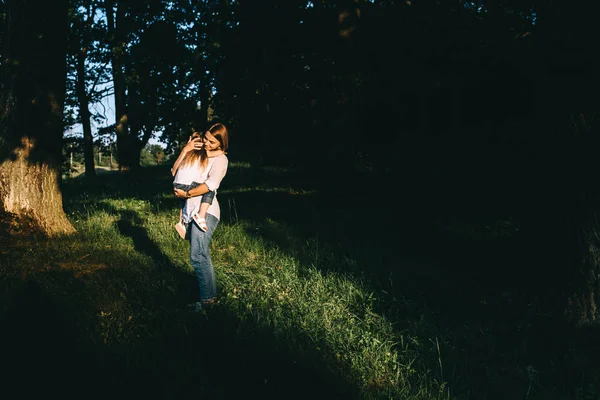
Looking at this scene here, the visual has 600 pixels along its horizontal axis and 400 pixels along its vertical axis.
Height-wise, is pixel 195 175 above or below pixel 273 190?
above

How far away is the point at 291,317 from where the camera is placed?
14.8 ft

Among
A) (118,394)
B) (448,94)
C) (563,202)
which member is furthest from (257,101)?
(118,394)

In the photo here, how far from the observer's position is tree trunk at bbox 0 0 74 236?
265 inches

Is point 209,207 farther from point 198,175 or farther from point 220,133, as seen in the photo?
point 220,133

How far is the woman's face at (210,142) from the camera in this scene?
4.64 m

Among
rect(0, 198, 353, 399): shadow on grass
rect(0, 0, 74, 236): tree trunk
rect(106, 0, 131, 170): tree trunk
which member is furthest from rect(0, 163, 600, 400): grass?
rect(106, 0, 131, 170): tree trunk

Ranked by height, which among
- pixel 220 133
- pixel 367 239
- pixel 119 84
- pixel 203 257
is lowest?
pixel 367 239

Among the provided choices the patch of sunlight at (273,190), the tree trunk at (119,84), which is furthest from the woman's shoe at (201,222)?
the tree trunk at (119,84)

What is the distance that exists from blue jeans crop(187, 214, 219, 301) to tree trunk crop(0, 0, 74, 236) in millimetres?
3383

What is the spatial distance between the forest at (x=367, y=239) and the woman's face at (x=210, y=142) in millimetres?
1494

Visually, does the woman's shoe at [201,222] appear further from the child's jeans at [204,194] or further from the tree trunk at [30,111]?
the tree trunk at [30,111]

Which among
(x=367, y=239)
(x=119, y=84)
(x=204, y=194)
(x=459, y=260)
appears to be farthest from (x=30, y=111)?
(x=119, y=84)

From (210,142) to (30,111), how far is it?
3.60 meters

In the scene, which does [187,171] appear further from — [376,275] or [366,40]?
[366,40]
